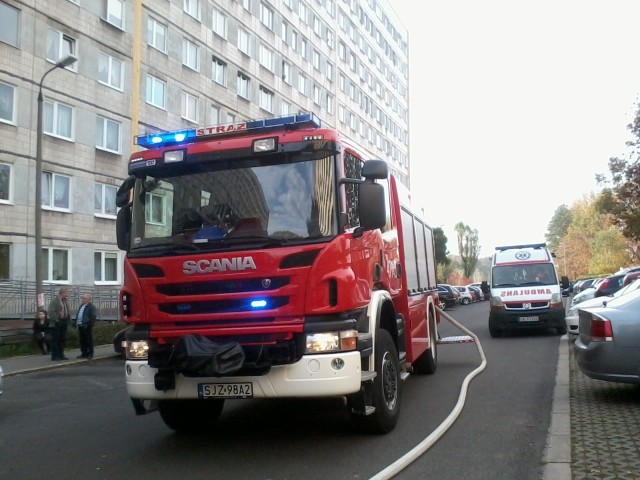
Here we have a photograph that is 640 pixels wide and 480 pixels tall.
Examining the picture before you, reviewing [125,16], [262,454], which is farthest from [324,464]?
[125,16]

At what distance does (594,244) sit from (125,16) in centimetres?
7009

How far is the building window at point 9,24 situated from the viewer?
24.4m

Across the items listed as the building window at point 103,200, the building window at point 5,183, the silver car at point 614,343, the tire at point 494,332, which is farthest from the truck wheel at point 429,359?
the building window at point 103,200

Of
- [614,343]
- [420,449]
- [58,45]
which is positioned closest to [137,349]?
[420,449]

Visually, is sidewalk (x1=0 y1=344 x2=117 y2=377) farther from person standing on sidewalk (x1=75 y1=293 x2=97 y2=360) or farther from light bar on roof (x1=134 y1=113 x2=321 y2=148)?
light bar on roof (x1=134 y1=113 x2=321 y2=148)

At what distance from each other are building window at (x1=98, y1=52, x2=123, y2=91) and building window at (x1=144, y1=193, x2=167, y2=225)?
23.8 meters

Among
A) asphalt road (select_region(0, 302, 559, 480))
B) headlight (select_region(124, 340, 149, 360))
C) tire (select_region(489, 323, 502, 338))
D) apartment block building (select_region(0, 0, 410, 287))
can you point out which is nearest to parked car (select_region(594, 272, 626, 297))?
tire (select_region(489, 323, 502, 338))

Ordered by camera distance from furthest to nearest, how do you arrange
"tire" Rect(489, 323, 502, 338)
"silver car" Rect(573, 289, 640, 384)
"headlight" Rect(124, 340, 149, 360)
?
"tire" Rect(489, 323, 502, 338), "silver car" Rect(573, 289, 640, 384), "headlight" Rect(124, 340, 149, 360)

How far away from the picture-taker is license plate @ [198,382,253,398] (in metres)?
6.18

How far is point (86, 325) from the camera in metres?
17.3

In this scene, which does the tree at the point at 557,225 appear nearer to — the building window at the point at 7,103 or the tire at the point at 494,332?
the tire at the point at 494,332

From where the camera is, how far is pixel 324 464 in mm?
6008

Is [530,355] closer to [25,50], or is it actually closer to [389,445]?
[389,445]

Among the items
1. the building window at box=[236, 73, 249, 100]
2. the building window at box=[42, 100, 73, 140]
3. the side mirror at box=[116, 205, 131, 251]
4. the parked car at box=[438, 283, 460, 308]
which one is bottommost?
the parked car at box=[438, 283, 460, 308]
